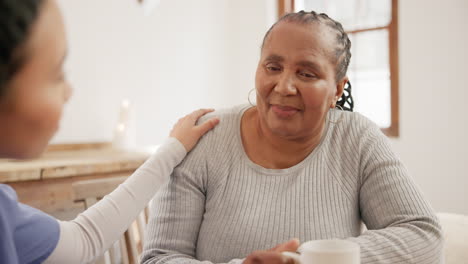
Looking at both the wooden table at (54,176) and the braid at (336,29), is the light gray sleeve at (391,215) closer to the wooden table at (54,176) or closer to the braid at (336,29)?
the braid at (336,29)

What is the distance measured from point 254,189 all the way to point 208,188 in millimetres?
119

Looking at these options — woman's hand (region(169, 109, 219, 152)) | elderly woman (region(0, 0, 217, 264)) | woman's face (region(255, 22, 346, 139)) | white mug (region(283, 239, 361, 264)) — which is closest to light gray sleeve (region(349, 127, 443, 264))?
woman's face (region(255, 22, 346, 139))

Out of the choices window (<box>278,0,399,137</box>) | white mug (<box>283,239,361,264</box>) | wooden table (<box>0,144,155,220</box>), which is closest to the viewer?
white mug (<box>283,239,361,264</box>)

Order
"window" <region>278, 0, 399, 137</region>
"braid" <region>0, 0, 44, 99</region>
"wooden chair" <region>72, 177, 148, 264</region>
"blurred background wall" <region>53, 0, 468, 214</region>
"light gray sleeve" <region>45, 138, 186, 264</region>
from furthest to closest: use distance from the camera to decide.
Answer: "window" <region>278, 0, 399, 137</region> < "blurred background wall" <region>53, 0, 468, 214</region> < "wooden chair" <region>72, 177, 148, 264</region> < "light gray sleeve" <region>45, 138, 186, 264</region> < "braid" <region>0, 0, 44, 99</region>

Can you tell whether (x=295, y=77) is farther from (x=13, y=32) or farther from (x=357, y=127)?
(x=13, y=32)

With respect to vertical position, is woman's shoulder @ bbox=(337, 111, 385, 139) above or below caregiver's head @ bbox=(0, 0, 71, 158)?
below

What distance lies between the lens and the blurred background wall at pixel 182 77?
10.0 ft

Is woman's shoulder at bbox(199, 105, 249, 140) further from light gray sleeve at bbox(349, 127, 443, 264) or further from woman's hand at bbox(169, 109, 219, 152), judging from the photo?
light gray sleeve at bbox(349, 127, 443, 264)

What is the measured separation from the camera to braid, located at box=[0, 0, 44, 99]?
0.42 metres

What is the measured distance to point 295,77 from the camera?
118cm

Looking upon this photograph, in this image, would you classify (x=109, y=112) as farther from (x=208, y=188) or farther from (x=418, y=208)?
(x=418, y=208)

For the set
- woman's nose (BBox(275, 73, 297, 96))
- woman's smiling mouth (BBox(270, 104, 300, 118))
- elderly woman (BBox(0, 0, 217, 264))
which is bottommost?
woman's smiling mouth (BBox(270, 104, 300, 118))

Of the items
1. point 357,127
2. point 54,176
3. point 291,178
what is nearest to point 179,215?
point 291,178

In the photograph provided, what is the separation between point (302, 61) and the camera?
116 cm
